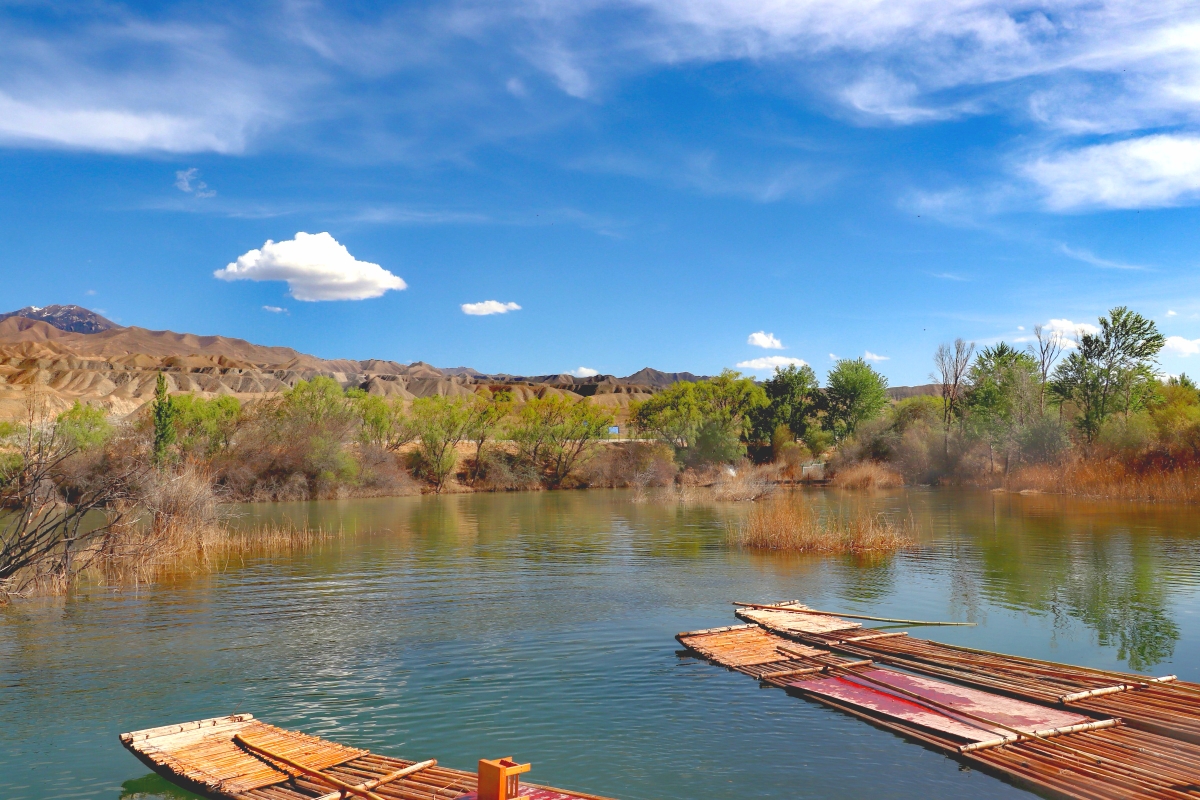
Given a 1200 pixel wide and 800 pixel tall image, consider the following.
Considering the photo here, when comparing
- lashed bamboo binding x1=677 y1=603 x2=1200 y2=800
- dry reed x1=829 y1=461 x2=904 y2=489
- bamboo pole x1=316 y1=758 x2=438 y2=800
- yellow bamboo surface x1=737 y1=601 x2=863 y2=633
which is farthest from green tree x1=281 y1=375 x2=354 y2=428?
bamboo pole x1=316 y1=758 x2=438 y2=800

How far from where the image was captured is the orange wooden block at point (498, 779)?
22.8ft

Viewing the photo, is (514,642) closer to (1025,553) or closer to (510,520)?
(1025,553)

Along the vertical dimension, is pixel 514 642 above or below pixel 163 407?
below

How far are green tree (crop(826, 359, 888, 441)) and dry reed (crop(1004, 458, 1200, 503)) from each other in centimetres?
1975

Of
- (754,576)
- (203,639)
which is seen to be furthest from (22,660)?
(754,576)

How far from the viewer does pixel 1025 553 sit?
24406 millimetres

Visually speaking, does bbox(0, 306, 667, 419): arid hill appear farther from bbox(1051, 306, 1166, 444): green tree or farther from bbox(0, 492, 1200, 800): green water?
bbox(0, 492, 1200, 800): green water

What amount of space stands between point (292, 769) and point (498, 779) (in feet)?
8.54

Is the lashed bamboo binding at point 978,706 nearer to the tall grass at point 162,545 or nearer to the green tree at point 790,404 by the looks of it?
the tall grass at point 162,545

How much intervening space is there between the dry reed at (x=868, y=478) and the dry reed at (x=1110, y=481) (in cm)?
711

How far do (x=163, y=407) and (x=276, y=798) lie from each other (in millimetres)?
40410

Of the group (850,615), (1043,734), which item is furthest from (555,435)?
(1043,734)

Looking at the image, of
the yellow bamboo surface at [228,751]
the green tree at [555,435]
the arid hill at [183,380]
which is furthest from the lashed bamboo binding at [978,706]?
the arid hill at [183,380]

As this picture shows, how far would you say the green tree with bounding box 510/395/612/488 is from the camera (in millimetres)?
64938
